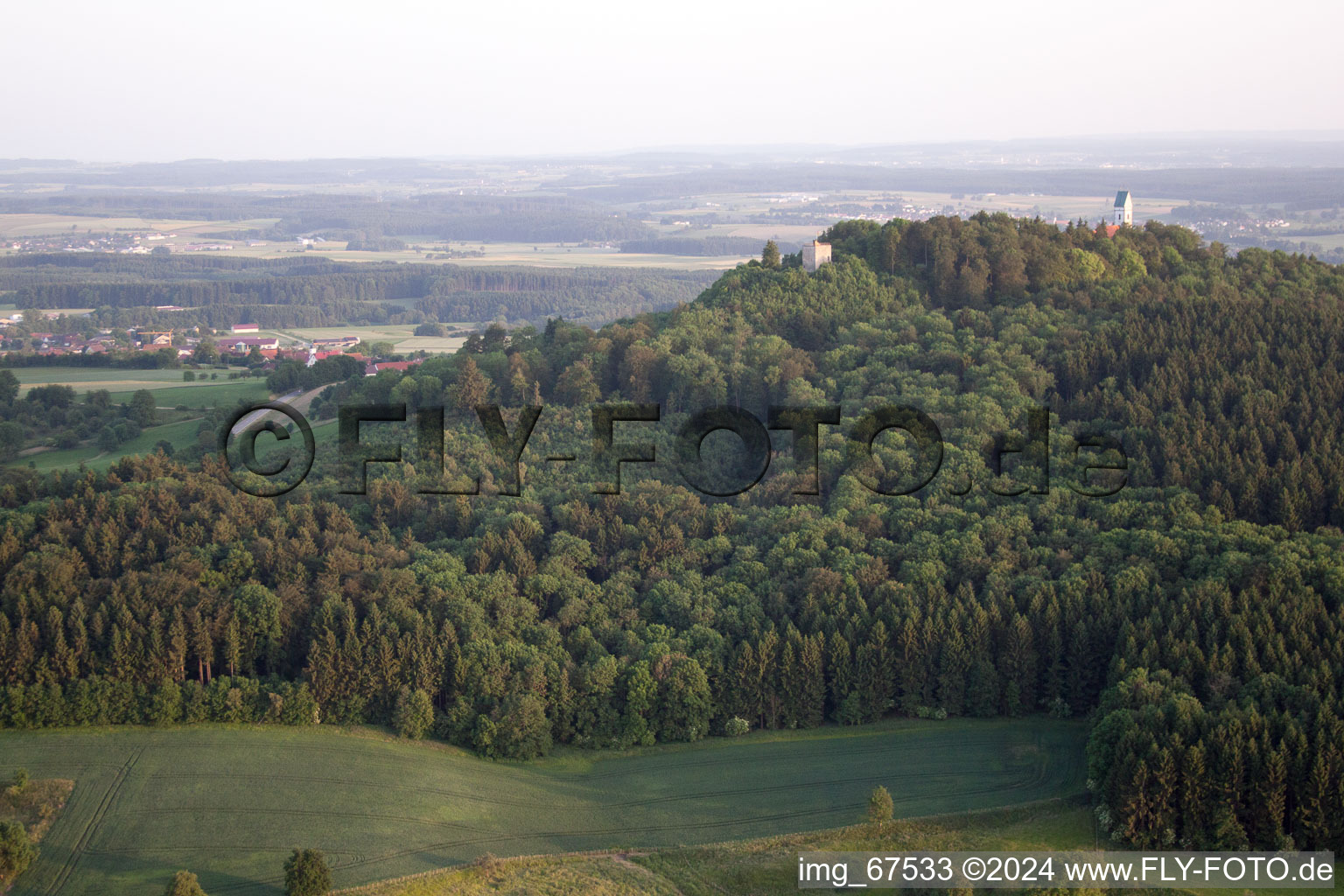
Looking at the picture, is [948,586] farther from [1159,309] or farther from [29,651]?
[29,651]

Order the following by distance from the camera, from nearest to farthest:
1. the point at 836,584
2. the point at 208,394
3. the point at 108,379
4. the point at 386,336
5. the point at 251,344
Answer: the point at 836,584, the point at 208,394, the point at 108,379, the point at 251,344, the point at 386,336

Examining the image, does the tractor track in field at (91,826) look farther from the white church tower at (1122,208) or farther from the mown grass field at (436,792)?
the white church tower at (1122,208)

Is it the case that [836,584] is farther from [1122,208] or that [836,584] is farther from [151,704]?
[1122,208]

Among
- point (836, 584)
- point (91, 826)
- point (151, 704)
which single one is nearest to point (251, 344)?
point (151, 704)

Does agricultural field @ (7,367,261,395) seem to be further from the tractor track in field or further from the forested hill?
the tractor track in field

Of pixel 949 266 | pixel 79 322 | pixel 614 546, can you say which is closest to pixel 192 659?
pixel 614 546

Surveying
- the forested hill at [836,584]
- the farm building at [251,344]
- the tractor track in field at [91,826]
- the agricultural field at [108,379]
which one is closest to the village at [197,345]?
the farm building at [251,344]
